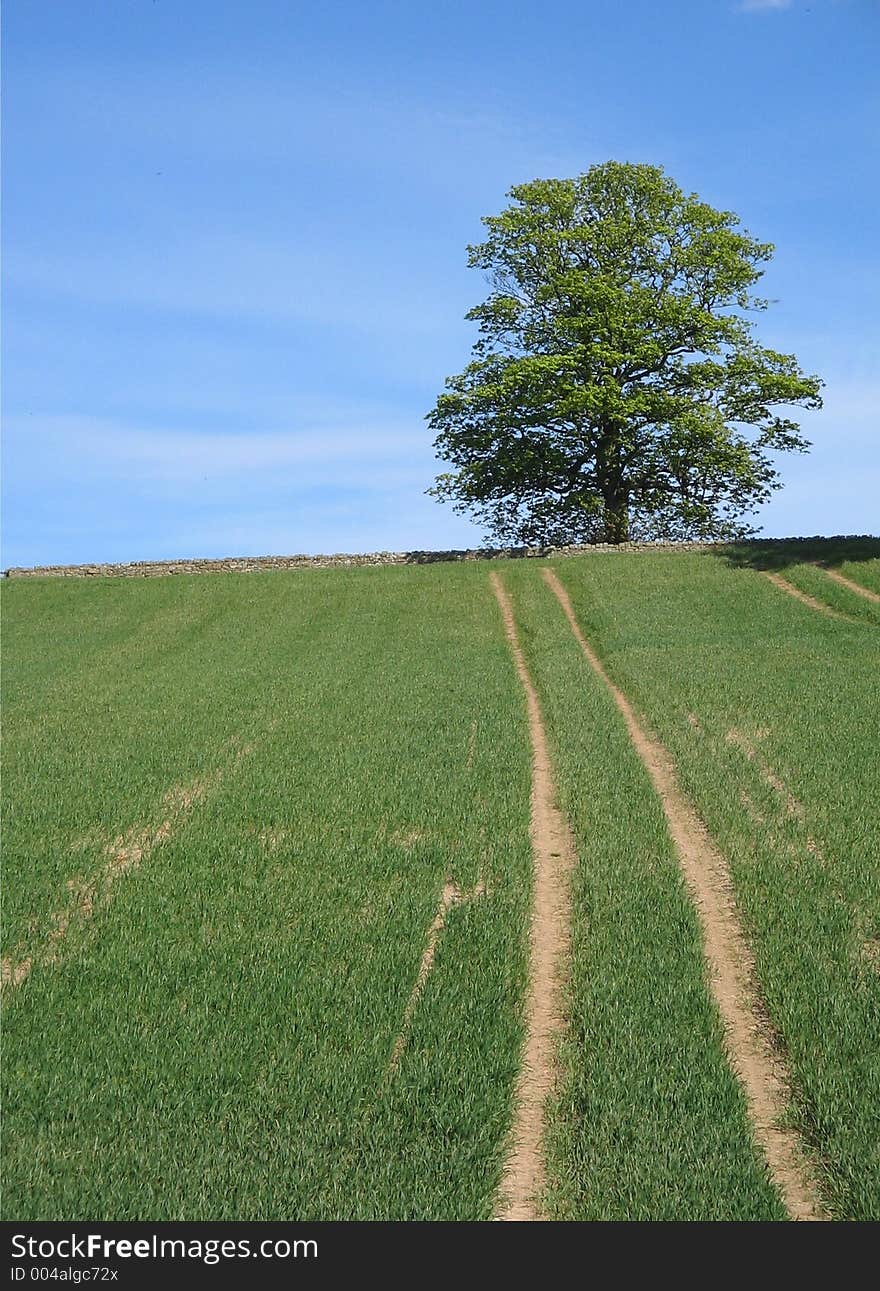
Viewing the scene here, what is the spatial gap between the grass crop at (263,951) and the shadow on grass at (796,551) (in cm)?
1958

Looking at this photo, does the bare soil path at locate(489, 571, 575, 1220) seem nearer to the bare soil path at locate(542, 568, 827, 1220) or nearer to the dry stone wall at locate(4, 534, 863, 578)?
the bare soil path at locate(542, 568, 827, 1220)

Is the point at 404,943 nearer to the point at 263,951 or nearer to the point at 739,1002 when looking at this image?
the point at 263,951

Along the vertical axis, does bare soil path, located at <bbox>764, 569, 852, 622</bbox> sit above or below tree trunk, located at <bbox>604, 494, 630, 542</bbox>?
below

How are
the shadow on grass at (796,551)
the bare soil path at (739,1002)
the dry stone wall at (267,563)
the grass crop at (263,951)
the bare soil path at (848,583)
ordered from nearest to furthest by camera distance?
Answer: the grass crop at (263,951)
the bare soil path at (739,1002)
the bare soil path at (848,583)
the shadow on grass at (796,551)
the dry stone wall at (267,563)

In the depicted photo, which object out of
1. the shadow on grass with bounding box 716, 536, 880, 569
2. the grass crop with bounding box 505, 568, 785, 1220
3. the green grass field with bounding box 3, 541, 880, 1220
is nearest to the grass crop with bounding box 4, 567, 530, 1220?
the green grass field with bounding box 3, 541, 880, 1220

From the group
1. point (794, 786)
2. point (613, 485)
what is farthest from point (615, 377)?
point (794, 786)

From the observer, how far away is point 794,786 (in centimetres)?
1614

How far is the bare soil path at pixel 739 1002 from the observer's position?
744 cm

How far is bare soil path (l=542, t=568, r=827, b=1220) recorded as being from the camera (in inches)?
293

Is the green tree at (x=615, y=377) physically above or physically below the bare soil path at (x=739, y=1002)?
above

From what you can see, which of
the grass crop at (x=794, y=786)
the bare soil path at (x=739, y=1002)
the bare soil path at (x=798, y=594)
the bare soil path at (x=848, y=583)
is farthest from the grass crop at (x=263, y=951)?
the bare soil path at (x=848, y=583)

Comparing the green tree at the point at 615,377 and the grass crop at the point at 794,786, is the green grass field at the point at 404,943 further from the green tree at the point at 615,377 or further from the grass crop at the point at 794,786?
the green tree at the point at 615,377

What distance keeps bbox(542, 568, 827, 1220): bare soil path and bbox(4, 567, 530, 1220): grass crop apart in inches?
74.9

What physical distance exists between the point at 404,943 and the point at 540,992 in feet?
4.76
